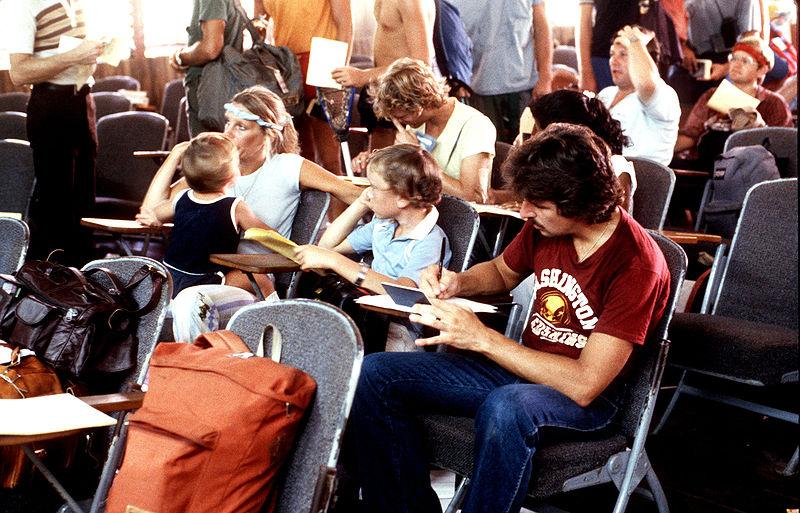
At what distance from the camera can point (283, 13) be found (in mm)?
4629

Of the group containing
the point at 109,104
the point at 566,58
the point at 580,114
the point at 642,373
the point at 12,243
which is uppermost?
the point at 580,114

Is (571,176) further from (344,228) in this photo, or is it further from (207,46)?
(207,46)

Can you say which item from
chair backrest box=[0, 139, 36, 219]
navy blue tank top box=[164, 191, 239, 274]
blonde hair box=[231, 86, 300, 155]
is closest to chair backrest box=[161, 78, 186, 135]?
chair backrest box=[0, 139, 36, 219]

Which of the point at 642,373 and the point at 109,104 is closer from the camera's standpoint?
the point at 642,373

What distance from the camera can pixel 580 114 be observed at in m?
3.23

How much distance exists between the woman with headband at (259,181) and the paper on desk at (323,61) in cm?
20

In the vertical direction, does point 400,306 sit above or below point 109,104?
above

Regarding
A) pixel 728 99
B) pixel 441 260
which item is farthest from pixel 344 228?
pixel 728 99

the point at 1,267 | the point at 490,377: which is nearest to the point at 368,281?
the point at 490,377

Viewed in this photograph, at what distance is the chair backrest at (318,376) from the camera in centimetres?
186

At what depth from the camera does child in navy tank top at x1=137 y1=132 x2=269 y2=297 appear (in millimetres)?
3496

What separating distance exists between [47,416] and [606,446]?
4.04ft

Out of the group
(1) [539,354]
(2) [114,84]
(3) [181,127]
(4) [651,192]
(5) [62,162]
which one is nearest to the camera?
(1) [539,354]

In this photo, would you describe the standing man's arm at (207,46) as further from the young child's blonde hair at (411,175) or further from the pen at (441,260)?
the pen at (441,260)
